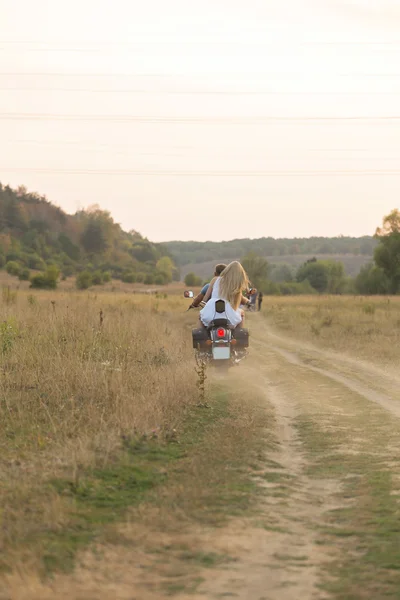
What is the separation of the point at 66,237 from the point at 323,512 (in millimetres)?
101800

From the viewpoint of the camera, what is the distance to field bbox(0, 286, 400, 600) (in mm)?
4895

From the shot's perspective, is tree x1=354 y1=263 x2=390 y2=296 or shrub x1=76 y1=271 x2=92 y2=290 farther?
tree x1=354 y1=263 x2=390 y2=296

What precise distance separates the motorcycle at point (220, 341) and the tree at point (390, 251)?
72.5m

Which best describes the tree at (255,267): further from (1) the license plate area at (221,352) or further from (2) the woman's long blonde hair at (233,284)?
(1) the license plate area at (221,352)

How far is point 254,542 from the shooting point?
5473 mm

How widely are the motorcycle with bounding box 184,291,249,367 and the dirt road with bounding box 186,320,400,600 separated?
90 cm

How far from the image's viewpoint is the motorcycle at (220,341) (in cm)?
1232

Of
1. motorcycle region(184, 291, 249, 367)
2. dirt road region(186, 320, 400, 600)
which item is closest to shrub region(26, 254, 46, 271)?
motorcycle region(184, 291, 249, 367)

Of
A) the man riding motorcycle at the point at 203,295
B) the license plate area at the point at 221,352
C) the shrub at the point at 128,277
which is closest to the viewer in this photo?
the license plate area at the point at 221,352

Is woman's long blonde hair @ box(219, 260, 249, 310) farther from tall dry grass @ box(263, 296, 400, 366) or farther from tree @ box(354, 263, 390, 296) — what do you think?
tree @ box(354, 263, 390, 296)

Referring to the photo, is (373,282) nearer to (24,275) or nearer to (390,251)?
(390,251)

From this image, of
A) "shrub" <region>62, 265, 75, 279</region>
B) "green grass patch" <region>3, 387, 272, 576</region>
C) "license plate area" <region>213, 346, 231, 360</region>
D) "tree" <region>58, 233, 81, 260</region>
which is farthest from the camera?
"tree" <region>58, 233, 81, 260</region>

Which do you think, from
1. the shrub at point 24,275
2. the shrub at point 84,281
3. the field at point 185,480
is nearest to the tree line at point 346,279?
the shrub at point 84,281

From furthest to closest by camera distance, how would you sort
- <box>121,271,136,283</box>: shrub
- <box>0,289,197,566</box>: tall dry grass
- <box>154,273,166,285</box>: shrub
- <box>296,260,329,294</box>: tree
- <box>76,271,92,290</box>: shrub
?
<box>296,260,329,294</box>: tree < <box>154,273,166,285</box>: shrub < <box>121,271,136,283</box>: shrub < <box>76,271,92,290</box>: shrub < <box>0,289,197,566</box>: tall dry grass
